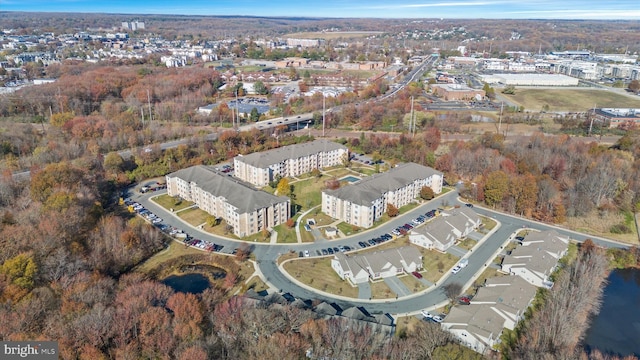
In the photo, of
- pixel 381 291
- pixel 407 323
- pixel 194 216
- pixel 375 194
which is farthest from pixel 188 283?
pixel 375 194

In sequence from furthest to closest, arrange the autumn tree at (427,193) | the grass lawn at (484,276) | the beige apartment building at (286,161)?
the beige apartment building at (286,161), the autumn tree at (427,193), the grass lawn at (484,276)

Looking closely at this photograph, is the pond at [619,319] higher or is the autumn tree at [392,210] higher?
the autumn tree at [392,210]

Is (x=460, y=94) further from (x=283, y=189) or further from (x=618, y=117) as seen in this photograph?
(x=283, y=189)

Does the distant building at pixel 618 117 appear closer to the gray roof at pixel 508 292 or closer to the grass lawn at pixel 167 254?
the gray roof at pixel 508 292

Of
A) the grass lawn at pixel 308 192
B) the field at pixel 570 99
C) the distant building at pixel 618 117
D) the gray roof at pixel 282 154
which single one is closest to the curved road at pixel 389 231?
the grass lawn at pixel 308 192

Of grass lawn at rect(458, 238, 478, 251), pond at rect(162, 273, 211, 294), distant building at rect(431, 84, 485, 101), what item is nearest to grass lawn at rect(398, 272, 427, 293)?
grass lawn at rect(458, 238, 478, 251)

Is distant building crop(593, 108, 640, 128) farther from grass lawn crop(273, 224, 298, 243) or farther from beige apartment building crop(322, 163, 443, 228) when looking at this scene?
grass lawn crop(273, 224, 298, 243)

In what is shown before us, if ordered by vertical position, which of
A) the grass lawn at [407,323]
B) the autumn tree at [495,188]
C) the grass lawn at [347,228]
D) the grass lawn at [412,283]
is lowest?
the grass lawn at [407,323]

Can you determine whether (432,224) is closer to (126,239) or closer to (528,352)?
(528,352)
